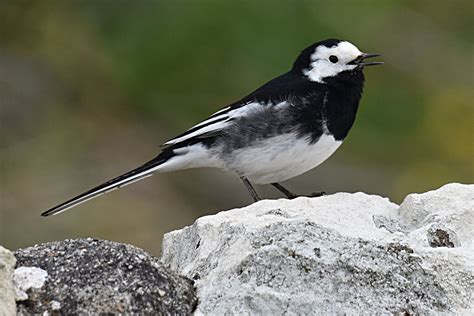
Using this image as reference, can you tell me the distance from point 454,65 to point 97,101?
4.14 meters

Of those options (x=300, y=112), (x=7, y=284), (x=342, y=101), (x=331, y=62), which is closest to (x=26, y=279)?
(x=7, y=284)

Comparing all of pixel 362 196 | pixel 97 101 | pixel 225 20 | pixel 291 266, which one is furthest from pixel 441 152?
pixel 291 266

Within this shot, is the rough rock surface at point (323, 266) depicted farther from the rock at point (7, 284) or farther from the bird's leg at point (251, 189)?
the bird's leg at point (251, 189)

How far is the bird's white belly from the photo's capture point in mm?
6105

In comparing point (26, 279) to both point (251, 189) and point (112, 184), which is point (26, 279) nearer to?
point (112, 184)

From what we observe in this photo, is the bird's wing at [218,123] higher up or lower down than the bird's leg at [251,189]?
higher up

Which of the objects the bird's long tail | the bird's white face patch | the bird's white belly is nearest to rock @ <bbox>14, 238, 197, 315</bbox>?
the bird's long tail

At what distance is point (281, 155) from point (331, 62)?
69 cm

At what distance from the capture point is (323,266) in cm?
395

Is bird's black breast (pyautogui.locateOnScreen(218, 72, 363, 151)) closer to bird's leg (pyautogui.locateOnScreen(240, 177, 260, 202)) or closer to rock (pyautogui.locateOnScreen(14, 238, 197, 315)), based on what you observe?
bird's leg (pyautogui.locateOnScreen(240, 177, 260, 202))

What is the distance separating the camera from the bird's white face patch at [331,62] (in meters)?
6.46

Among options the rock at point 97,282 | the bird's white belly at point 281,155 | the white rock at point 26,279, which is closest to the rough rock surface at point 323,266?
the rock at point 97,282

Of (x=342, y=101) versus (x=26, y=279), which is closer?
(x=26, y=279)

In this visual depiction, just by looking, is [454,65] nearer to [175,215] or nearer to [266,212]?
[175,215]
